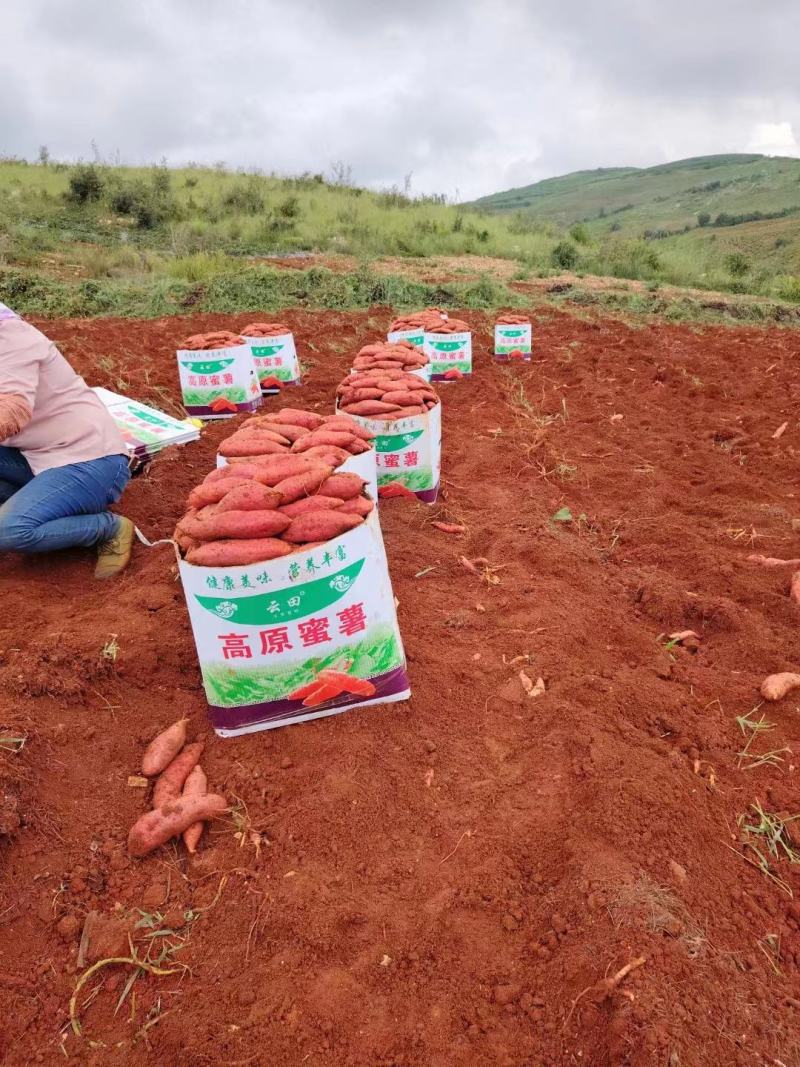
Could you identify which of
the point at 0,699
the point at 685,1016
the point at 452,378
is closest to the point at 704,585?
the point at 685,1016

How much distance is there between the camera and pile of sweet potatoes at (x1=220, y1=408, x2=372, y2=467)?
234 centimetres

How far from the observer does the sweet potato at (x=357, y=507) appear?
2006 millimetres

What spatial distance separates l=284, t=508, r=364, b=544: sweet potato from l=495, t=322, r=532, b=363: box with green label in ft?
18.2

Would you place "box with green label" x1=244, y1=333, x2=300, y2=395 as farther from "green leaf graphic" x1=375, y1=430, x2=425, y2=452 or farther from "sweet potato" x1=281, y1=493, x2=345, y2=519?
"sweet potato" x1=281, y1=493, x2=345, y2=519

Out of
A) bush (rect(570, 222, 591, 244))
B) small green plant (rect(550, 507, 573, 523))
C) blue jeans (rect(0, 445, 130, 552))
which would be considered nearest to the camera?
blue jeans (rect(0, 445, 130, 552))

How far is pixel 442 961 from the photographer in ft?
4.65

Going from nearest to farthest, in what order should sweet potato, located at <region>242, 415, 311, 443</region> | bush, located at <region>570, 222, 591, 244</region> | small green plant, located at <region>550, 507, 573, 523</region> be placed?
sweet potato, located at <region>242, 415, 311, 443</region> < small green plant, located at <region>550, 507, 573, 523</region> < bush, located at <region>570, 222, 591, 244</region>

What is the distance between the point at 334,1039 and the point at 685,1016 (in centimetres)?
69

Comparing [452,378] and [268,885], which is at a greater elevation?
[452,378]

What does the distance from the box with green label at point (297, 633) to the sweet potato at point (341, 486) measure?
127mm

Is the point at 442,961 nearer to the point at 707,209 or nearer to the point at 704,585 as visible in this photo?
the point at 704,585

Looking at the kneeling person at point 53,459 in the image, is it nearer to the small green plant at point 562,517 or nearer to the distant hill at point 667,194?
the small green plant at point 562,517

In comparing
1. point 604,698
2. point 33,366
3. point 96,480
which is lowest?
point 604,698

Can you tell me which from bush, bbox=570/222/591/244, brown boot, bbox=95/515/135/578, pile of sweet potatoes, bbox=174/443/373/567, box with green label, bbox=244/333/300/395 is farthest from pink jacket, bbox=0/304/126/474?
bush, bbox=570/222/591/244
